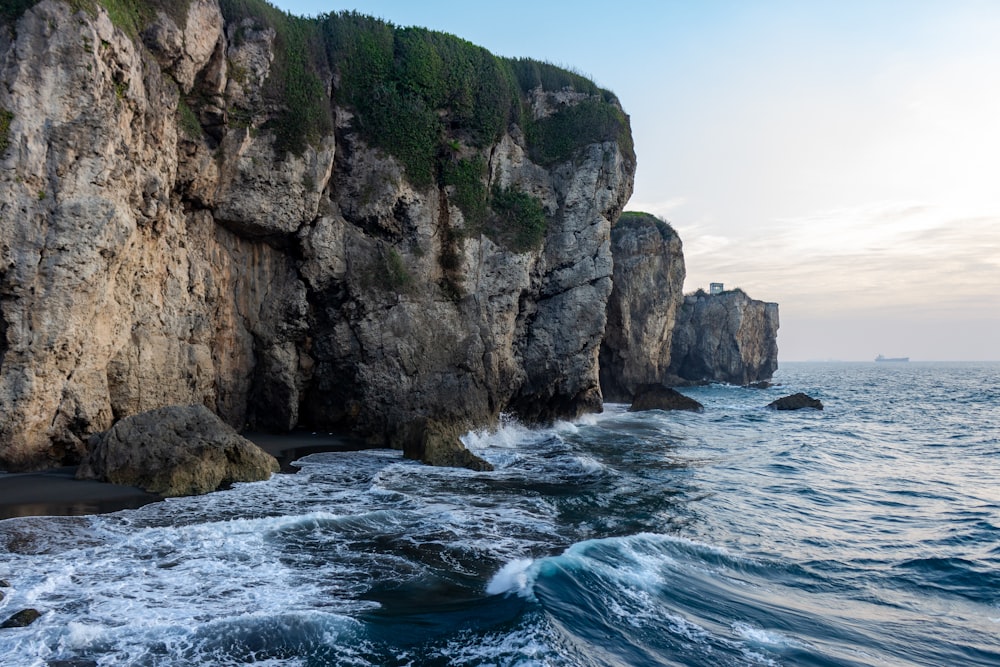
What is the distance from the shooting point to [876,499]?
50.0ft

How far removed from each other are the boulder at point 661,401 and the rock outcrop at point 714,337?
23154 mm

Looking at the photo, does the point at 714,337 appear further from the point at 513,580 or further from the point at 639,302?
the point at 513,580

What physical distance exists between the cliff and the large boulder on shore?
5.67 feet

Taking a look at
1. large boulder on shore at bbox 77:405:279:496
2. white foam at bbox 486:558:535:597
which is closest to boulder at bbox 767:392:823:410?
large boulder on shore at bbox 77:405:279:496

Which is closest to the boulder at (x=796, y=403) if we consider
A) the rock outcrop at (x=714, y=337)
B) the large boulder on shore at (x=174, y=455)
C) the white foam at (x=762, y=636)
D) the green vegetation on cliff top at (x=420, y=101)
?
the rock outcrop at (x=714, y=337)

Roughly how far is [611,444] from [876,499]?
8.70 metres

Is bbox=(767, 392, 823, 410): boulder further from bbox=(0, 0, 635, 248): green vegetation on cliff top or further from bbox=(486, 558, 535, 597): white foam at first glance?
bbox=(486, 558, 535, 597): white foam

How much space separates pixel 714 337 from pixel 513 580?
56.6 metres

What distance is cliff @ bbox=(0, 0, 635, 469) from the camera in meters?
13.0

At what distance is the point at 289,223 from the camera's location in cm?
1902

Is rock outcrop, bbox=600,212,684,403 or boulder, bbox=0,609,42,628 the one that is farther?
rock outcrop, bbox=600,212,684,403

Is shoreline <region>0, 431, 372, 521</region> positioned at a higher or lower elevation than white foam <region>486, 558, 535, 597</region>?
higher

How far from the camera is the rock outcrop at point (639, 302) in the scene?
4256 centimetres

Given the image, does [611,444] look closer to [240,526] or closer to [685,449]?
[685,449]
